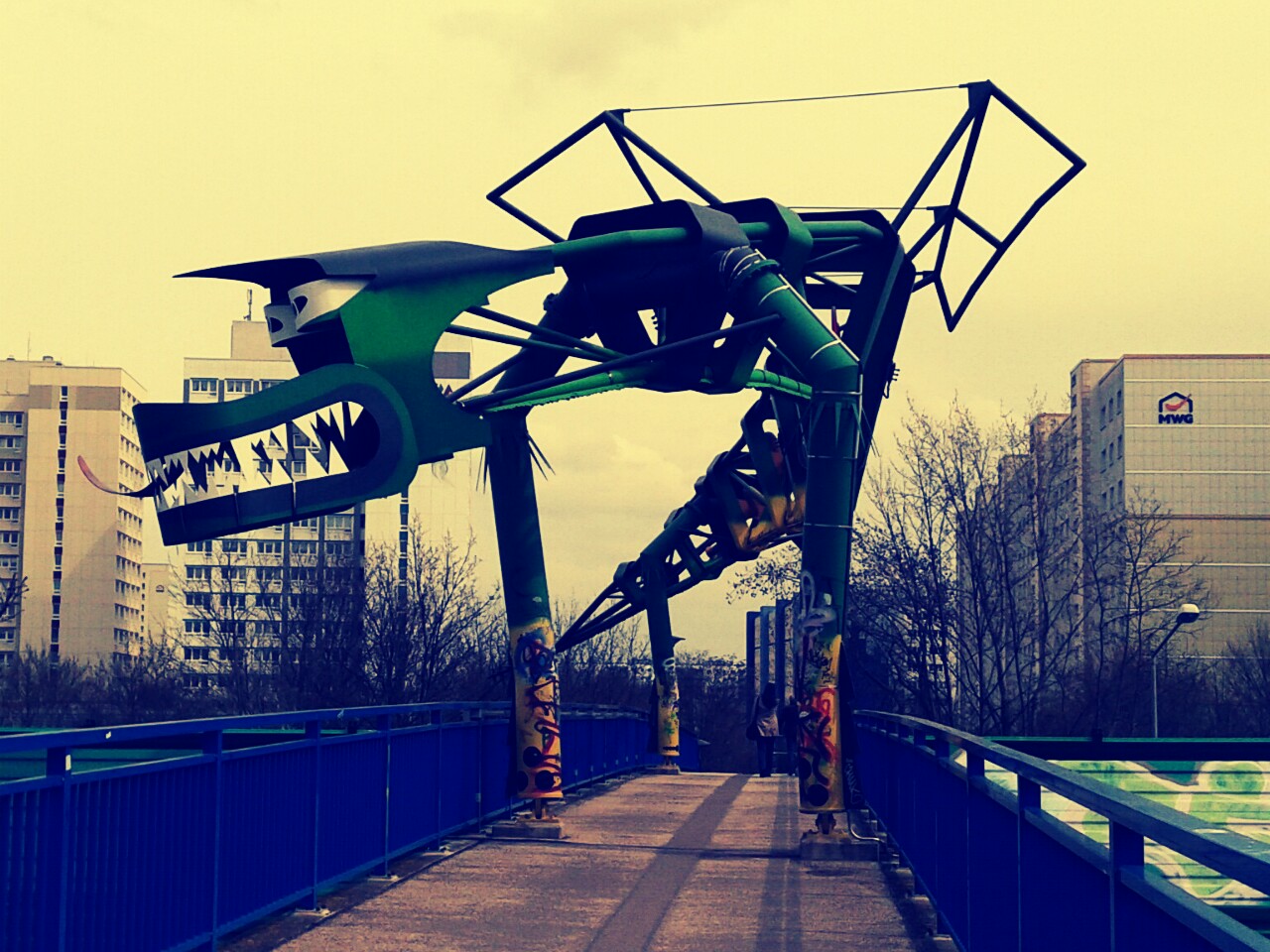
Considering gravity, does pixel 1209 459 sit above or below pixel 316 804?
above

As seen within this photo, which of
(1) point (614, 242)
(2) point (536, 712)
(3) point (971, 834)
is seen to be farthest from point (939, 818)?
(1) point (614, 242)

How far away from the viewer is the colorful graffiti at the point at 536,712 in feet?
54.3

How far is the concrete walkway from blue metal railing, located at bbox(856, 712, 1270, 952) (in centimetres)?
83

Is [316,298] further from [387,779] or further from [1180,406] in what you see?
[1180,406]

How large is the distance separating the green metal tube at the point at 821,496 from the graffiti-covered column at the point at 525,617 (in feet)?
8.97

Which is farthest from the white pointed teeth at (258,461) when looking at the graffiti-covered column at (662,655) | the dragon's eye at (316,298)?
the graffiti-covered column at (662,655)

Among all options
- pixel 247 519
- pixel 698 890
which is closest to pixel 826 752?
pixel 698 890

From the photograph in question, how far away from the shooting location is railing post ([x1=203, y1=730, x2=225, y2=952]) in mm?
8594

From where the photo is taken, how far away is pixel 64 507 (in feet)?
490

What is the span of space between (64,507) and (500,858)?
5697 inches

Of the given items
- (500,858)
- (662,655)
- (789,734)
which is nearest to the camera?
(500,858)

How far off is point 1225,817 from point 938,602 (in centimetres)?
2269

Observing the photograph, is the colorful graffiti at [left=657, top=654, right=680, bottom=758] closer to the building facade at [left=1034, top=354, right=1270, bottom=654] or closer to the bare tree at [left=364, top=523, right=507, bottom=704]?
the bare tree at [left=364, top=523, right=507, bottom=704]

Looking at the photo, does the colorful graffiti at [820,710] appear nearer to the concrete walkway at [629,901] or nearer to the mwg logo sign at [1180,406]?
the concrete walkway at [629,901]
